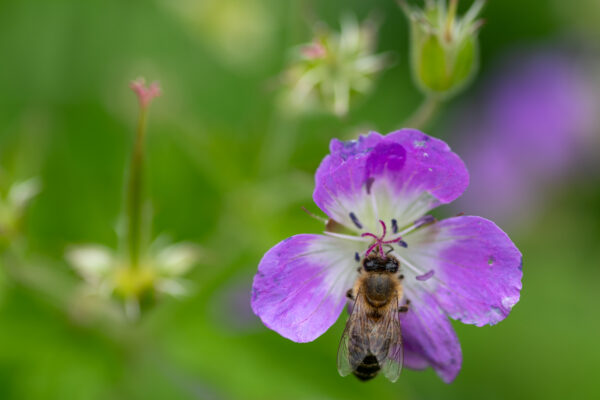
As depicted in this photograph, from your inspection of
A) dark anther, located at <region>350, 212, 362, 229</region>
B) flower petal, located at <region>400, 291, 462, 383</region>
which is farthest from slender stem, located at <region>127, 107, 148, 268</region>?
flower petal, located at <region>400, 291, 462, 383</region>

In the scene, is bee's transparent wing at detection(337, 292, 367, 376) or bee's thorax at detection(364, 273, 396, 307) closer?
bee's transparent wing at detection(337, 292, 367, 376)

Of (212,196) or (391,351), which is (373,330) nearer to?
(391,351)

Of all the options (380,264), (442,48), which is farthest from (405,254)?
(442,48)

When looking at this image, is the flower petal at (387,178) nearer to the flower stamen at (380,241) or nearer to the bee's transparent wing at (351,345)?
the flower stamen at (380,241)

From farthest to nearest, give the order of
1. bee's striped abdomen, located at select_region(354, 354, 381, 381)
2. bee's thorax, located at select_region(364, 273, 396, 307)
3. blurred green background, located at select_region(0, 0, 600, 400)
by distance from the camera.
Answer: blurred green background, located at select_region(0, 0, 600, 400)
bee's thorax, located at select_region(364, 273, 396, 307)
bee's striped abdomen, located at select_region(354, 354, 381, 381)

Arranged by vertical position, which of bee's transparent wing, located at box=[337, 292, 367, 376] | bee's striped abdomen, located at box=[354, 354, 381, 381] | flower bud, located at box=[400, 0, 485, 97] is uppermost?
flower bud, located at box=[400, 0, 485, 97]

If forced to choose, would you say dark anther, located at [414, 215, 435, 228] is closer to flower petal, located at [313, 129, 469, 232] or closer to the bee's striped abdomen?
flower petal, located at [313, 129, 469, 232]

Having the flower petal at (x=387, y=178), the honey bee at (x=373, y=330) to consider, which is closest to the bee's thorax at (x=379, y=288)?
the honey bee at (x=373, y=330)
